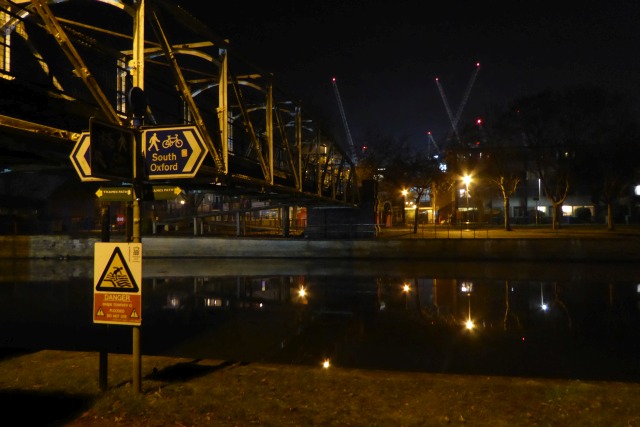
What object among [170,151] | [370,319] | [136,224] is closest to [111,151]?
[170,151]

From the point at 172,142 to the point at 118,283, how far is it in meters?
1.73

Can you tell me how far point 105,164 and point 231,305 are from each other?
34.7 ft

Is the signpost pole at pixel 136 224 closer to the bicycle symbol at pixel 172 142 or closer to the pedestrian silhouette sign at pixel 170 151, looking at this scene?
the pedestrian silhouette sign at pixel 170 151

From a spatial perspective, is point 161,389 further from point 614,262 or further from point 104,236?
point 614,262

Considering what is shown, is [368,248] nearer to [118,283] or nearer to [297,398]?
[297,398]

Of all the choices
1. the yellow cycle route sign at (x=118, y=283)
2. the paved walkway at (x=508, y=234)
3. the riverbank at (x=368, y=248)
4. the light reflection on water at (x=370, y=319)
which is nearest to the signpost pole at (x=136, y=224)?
the yellow cycle route sign at (x=118, y=283)

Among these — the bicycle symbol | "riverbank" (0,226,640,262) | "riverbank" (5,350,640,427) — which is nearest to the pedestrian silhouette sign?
the bicycle symbol

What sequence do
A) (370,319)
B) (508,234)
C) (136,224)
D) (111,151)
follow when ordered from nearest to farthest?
(111,151) < (136,224) < (370,319) < (508,234)

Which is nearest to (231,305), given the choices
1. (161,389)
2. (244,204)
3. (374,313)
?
(374,313)

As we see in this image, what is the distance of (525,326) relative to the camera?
12.8 meters

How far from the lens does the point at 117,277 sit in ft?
20.6

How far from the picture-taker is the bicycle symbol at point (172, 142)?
6.49m

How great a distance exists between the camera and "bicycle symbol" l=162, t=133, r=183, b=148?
21.3 feet

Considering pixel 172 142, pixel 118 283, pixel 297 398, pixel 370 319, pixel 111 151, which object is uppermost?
pixel 172 142
